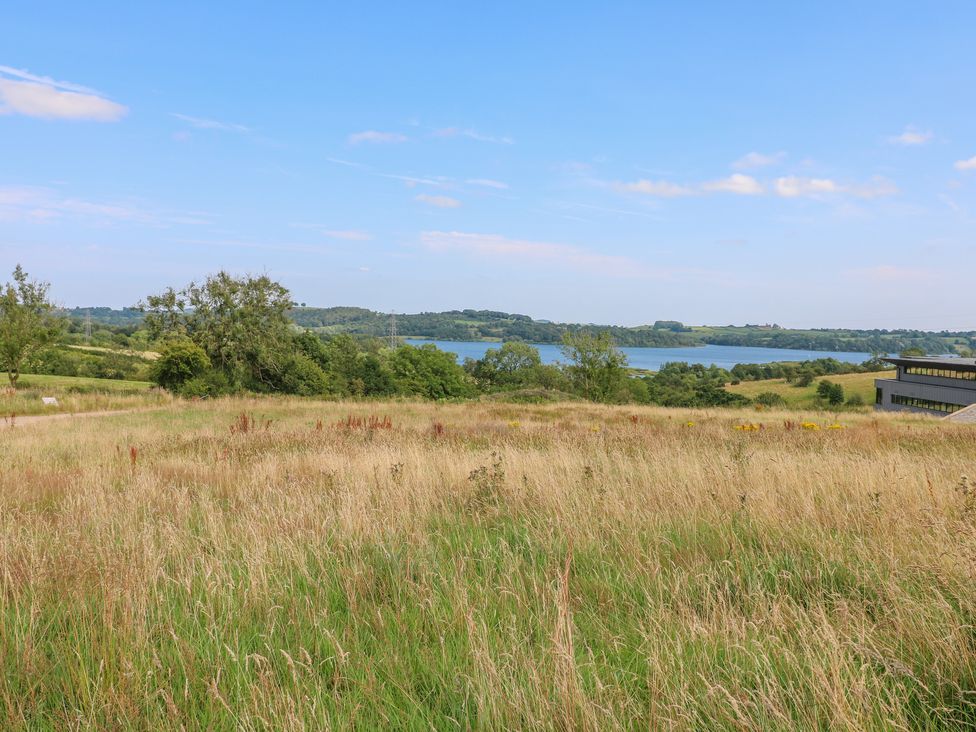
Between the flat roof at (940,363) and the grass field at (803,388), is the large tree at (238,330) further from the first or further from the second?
the flat roof at (940,363)

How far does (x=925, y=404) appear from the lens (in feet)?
271

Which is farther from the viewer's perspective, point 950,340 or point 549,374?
point 950,340

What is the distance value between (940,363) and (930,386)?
11.3 ft

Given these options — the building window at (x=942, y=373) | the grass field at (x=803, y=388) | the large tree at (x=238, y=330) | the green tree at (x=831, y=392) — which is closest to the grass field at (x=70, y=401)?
the large tree at (x=238, y=330)

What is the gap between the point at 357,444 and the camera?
1085 cm

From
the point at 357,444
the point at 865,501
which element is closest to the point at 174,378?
the point at 357,444

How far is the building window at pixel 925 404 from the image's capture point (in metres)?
77.7

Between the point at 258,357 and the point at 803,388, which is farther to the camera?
the point at 803,388

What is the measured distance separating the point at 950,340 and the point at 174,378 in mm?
234454

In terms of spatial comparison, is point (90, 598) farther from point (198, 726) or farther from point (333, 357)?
point (333, 357)

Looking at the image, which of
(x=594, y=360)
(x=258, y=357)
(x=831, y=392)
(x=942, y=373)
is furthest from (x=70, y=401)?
(x=942, y=373)

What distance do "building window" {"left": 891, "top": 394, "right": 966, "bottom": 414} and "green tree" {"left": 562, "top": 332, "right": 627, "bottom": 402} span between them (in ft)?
171

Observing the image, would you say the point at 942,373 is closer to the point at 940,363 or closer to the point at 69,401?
the point at 940,363

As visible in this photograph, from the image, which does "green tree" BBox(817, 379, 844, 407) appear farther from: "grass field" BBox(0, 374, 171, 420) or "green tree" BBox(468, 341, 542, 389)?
"grass field" BBox(0, 374, 171, 420)
